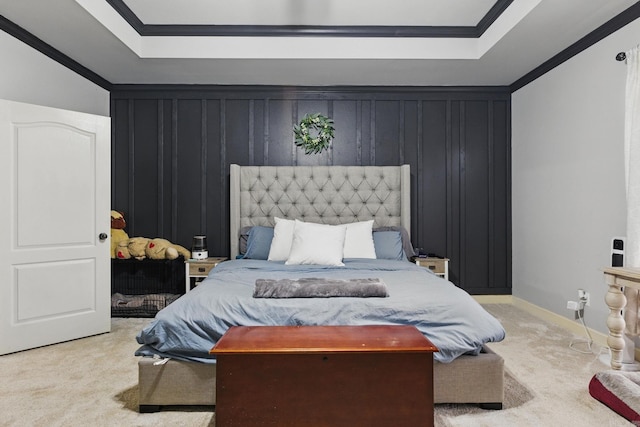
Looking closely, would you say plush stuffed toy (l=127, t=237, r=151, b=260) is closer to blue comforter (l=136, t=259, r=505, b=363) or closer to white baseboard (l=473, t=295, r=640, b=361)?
blue comforter (l=136, t=259, r=505, b=363)

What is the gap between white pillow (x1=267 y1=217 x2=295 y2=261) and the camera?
13.1 feet

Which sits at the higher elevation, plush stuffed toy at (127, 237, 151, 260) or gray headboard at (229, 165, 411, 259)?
gray headboard at (229, 165, 411, 259)

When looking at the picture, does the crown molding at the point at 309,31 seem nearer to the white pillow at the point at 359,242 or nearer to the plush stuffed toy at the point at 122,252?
the white pillow at the point at 359,242

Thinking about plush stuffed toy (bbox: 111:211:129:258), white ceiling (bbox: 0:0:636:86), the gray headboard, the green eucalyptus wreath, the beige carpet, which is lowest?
the beige carpet

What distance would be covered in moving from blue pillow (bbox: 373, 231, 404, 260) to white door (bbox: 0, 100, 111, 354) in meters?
2.44

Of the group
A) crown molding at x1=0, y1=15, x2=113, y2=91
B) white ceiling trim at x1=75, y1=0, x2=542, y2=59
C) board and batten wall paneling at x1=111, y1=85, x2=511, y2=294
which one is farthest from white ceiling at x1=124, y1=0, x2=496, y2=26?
board and batten wall paneling at x1=111, y1=85, x2=511, y2=294

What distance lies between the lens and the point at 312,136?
494 centimetres

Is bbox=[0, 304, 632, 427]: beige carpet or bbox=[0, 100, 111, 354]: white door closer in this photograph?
bbox=[0, 304, 632, 427]: beige carpet

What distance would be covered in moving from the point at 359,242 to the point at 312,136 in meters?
1.48

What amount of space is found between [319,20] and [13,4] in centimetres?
227

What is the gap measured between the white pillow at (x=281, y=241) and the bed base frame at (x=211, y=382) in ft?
5.67

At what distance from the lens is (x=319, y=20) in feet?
12.7

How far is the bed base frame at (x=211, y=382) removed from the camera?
2.30 meters

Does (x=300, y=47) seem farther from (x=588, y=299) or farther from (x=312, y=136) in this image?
(x=588, y=299)
